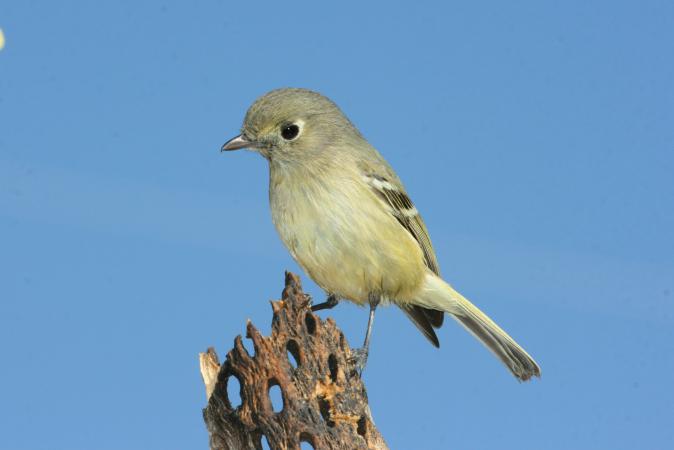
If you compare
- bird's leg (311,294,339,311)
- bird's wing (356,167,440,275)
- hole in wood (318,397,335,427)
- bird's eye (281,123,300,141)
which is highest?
bird's eye (281,123,300,141)

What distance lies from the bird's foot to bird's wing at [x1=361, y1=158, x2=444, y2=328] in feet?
4.65

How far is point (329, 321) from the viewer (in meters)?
7.02

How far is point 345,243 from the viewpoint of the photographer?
294 inches

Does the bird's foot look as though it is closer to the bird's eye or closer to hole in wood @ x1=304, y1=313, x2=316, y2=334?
hole in wood @ x1=304, y1=313, x2=316, y2=334

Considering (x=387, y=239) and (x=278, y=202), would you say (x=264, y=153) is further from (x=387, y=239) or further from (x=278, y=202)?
(x=387, y=239)

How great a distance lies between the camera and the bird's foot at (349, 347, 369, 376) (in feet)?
23.6

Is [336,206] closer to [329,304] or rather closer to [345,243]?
[345,243]

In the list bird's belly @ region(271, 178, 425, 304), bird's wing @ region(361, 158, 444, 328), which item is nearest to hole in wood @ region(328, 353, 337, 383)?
bird's belly @ region(271, 178, 425, 304)

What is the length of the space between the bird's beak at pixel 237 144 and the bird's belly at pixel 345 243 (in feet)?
1.76

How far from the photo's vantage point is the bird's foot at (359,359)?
7.19 meters

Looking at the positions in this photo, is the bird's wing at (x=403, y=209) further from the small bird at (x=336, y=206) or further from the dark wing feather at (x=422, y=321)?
the dark wing feather at (x=422, y=321)

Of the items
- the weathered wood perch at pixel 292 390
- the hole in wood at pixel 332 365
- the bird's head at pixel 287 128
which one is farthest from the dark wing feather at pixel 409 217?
the hole in wood at pixel 332 365

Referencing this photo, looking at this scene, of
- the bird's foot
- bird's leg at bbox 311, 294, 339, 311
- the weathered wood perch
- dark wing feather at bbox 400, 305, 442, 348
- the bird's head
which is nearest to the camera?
the weathered wood perch

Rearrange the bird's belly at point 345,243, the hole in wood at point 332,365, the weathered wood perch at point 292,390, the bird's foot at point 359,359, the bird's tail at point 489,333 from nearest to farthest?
the weathered wood perch at point 292,390
the hole in wood at point 332,365
the bird's foot at point 359,359
the bird's belly at point 345,243
the bird's tail at point 489,333
